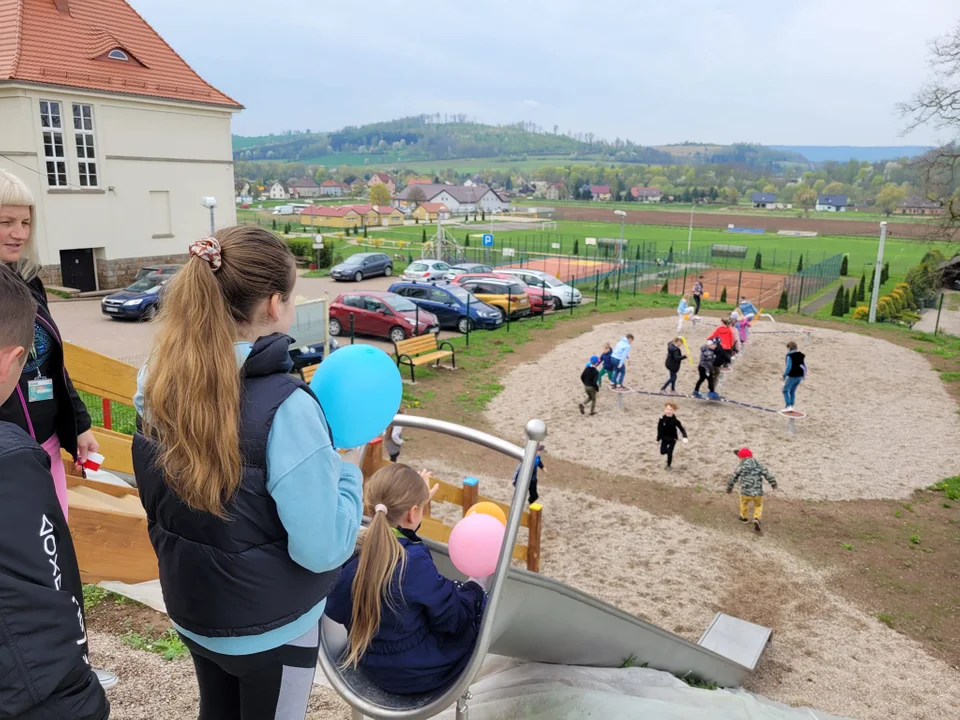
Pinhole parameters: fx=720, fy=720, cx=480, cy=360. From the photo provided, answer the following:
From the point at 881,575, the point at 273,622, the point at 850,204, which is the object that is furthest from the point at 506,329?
the point at 850,204

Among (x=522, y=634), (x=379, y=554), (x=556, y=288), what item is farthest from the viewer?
(x=556, y=288)

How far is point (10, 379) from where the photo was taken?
1.73 m

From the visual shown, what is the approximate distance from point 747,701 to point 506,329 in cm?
1823

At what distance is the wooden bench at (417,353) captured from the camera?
16.3 m

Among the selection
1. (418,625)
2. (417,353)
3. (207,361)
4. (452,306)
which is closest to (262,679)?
(418,625)

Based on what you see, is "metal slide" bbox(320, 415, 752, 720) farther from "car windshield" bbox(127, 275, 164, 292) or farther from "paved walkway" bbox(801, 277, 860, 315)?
"paved walkway" bbox(801, 277, 860, 315)

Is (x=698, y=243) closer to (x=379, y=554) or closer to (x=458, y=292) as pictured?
(x=458, y=292)

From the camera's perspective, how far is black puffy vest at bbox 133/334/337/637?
72.1 inches

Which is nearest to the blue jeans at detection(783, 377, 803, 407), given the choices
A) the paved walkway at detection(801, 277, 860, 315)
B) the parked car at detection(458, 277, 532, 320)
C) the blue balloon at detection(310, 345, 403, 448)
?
the parked car at detection(458, 277, 532, 320)

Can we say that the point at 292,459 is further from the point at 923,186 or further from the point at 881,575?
the point at 923,186

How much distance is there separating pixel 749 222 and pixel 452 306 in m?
113

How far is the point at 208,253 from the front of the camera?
76.9 inches

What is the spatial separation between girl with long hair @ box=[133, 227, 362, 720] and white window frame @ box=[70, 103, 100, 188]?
97.2ft

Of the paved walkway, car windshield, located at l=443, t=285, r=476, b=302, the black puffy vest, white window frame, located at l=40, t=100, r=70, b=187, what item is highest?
white window frame, located at l=40, t=100, r=70, b=187
